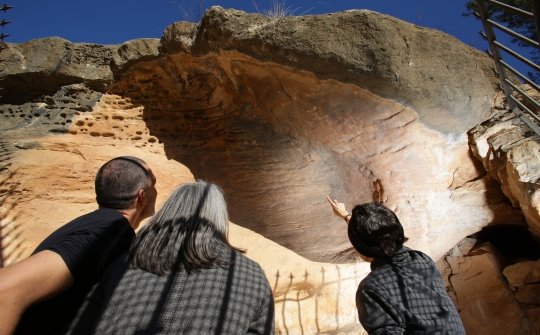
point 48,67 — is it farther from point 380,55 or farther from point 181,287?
point 181,287

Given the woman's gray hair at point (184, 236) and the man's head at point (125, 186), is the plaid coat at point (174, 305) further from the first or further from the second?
the man's head at point (125, 186)

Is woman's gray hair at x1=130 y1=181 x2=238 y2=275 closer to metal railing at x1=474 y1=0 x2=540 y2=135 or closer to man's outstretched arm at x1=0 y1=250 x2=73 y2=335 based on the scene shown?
man's outstretched arm at x1=0 y1=250 x2=73 y2=335

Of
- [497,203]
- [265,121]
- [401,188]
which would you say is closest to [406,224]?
[401,188]

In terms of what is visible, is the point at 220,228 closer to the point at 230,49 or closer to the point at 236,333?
the point at 236,333

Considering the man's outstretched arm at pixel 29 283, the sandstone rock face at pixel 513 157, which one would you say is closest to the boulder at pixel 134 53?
the sandstone rock face at pixel 513 157

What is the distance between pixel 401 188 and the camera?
3594 mm

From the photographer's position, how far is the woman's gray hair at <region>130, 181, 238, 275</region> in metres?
1.19

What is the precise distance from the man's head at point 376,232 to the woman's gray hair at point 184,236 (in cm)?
64

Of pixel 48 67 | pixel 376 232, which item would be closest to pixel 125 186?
pixel 376 232

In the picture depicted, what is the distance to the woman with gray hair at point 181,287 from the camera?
111 centimetres

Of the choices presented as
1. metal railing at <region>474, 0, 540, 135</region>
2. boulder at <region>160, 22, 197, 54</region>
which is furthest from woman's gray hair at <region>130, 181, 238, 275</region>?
boulder at <region>160, 22, 197, 54</region>

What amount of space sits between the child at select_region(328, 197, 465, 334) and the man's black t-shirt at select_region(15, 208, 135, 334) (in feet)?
3.05

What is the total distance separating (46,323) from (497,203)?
346cm

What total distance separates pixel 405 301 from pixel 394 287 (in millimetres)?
62
